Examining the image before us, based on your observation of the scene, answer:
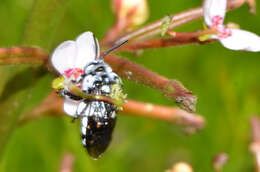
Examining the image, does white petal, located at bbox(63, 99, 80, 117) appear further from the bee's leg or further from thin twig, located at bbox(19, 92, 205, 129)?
thin twig, located at bbox(19, 92, 205, 129)

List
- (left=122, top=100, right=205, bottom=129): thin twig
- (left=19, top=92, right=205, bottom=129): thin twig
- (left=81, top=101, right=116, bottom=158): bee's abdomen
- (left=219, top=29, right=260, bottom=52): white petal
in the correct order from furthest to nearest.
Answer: (left=122, top=100, right=205, bottom=129): thin twig < (left=19, top=92, right=205, bottom=129): thin twig < (left=219, top=29, right=260, bottom=52): white petal < (left=81, top=101, right=116, bottom=158): bee's abdomen

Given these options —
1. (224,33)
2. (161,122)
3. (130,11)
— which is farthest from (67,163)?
(161,122)

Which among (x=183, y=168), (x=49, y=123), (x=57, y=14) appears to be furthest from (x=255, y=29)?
(x=57, y=14)

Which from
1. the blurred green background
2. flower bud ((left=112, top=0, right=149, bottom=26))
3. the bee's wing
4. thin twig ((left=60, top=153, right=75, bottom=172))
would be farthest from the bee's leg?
the blurred green background

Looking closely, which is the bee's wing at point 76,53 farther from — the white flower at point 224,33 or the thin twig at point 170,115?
the thin twig at point 170,115

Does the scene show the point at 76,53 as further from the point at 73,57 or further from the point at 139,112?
the point at 139,112

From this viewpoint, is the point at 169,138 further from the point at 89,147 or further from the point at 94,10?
the point at 89,147

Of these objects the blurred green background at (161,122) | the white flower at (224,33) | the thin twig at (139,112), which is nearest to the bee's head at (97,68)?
the white flower at (224,33)
